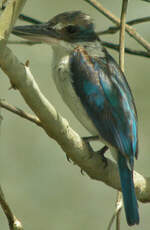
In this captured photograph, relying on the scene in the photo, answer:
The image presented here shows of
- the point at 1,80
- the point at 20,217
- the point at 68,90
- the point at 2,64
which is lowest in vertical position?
the point at 20,217

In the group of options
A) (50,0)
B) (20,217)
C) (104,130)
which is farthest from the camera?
(50,0)

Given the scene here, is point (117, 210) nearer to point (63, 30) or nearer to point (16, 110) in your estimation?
point (16, 110)

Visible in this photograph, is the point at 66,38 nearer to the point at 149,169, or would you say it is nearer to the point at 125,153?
the point at 125,153

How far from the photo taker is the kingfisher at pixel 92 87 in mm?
3818

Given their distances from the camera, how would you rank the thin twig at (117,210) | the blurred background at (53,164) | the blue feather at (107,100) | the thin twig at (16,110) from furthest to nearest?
the blurred background at (53,164)
the blue feather at (107,100)
the thin twig at (117,210)
the thin twig at (16,110)

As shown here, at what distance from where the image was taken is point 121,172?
351 centimetres

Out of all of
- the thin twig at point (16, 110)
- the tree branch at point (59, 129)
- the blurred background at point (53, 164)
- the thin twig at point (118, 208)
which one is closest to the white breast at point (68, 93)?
the tree branch at point (59, 129)

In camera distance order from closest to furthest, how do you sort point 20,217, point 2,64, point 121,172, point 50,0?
point 2,64 → point 121,172 → point 20,217 → point 50,0

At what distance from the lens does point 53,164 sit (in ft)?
22.1

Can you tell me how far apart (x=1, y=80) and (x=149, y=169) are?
1.87 metres

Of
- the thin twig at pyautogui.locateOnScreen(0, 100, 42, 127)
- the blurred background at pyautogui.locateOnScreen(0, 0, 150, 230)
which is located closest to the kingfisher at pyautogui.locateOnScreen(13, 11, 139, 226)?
the thin twig at pyautogui.locateOnScreen(0, 100, 42, 127)

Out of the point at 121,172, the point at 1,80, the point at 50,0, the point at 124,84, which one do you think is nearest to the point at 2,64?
the point at 121,172

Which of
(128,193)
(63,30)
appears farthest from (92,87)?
(128,193)

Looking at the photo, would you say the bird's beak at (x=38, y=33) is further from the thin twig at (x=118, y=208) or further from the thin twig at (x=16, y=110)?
the thin twig at (x=118, y=208)
